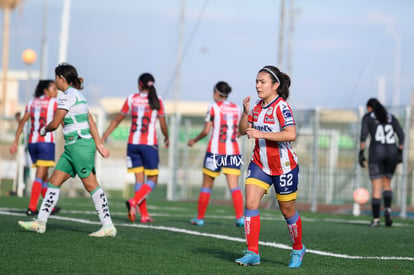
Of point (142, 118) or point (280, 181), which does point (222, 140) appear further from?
point (280, 181)

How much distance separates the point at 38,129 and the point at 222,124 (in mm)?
3035

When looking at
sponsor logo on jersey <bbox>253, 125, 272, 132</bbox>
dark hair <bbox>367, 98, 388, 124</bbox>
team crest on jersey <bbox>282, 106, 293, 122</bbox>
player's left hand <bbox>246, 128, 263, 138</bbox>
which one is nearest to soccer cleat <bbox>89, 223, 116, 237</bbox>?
sponsor logo on jersey <bbox>253, 125, 272, 132</bbox>

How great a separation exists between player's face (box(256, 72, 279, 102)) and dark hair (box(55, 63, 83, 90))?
9.65 feet

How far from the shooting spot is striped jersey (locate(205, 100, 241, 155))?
13.1m

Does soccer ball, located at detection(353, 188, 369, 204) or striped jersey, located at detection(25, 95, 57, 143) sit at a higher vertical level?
striped jersey, located at detection(25, 95, 57, 143)

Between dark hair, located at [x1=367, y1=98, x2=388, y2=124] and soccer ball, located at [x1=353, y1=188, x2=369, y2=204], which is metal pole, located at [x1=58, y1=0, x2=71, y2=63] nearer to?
soccer ball, located at [x1=353, y1=188, x2=369, y2=204]

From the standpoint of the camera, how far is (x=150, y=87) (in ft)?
41.6

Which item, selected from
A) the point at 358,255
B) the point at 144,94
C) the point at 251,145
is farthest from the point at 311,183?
the point at 358,255

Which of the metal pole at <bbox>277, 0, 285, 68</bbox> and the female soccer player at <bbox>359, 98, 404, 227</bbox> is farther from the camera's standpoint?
the metal pole at <bbox>277, 0, 285, 68</bbox>

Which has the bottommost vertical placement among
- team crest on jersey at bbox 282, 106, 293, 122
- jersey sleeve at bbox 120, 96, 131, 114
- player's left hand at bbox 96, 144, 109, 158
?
player's left hand at bbox 96, 144, 109, 158

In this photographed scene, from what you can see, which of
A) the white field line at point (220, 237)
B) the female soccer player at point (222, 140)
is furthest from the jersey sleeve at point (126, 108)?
the white field line at point (220, 237)

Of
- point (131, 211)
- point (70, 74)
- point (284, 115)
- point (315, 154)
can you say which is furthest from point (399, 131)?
point (315, 154)

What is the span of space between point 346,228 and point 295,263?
5491mm

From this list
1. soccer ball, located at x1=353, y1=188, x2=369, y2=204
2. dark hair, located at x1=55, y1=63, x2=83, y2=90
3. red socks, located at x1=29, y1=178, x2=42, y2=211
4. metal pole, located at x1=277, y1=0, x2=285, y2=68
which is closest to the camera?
dark hair, located at x1=55, y1=63, x2=83, y2=90
